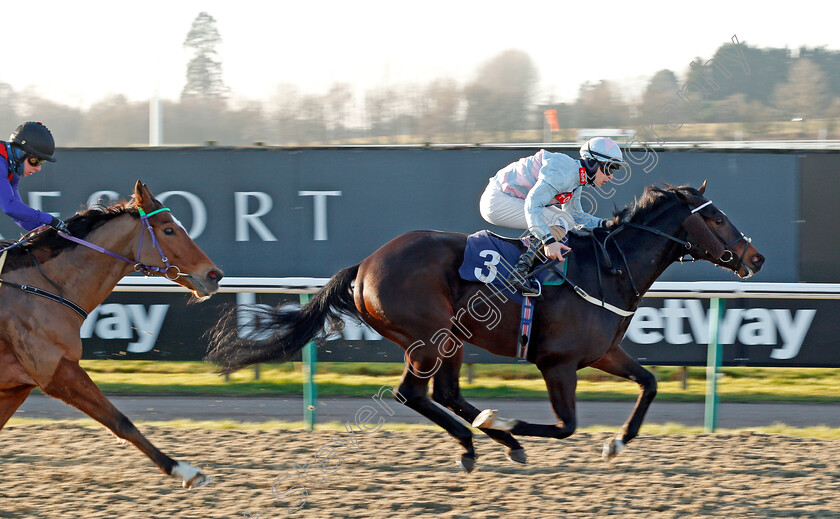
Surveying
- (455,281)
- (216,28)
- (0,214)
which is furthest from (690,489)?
(216,28)

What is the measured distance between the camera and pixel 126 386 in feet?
24.3

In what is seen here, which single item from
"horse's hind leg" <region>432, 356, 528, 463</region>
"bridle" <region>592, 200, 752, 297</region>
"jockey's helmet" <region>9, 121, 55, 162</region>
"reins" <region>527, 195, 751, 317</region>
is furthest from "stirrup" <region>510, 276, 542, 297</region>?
"jockey's helmet" <region>9, 121, 55, 162</region>

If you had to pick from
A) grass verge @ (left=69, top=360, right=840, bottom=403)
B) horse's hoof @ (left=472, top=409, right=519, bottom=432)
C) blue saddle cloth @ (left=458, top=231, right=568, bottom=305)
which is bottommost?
grass verge @ (left=69, top=360, right=840, bottom=403)

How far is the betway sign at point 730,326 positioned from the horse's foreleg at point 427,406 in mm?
2803

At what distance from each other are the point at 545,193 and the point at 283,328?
1630 millimetres

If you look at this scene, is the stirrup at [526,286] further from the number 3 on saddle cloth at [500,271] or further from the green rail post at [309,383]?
the green rail post at [309,383]

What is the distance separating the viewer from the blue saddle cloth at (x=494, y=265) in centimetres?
438

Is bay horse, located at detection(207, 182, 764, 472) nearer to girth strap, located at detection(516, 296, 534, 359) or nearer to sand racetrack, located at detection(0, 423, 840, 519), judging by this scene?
girth strap, located at detection(516, 296, 534, 359)

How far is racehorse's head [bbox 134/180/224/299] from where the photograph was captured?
4.17 m

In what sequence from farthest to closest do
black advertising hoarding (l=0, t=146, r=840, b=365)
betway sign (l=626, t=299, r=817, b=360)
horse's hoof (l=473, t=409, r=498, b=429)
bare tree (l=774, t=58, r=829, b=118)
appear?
bare tree (l=774, t=58, r=829, b=118) → black advertising hoarding (l=0, t=146, r=840, b=365) → betway sign (l=626, t=299, r=817, b=360) → horse's hoof (l=473, t=409, r=498, b=429)

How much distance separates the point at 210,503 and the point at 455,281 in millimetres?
1650

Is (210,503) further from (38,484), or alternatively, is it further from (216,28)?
(216,28)

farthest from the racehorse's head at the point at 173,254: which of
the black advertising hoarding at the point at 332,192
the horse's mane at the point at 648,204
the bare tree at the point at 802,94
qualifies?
the bare tree at the point at 802,94

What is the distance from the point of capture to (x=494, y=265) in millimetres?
4406
